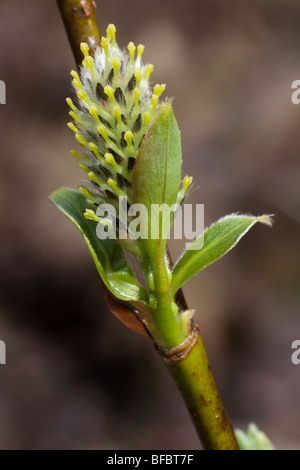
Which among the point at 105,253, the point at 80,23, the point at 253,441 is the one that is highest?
the point at 80,23

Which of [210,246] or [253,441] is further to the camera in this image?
[253,441]

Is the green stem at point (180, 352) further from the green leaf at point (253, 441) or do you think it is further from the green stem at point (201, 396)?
the green leaf at point (253, 441)

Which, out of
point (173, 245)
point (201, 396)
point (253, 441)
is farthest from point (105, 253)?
point (173, 245)

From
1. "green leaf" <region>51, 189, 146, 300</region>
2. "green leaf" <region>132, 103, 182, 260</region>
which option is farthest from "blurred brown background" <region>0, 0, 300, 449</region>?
"green leaf" <region>132, 103, 182, 260</region>

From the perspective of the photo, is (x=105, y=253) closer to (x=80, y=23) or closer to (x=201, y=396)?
(x=201, y=396)

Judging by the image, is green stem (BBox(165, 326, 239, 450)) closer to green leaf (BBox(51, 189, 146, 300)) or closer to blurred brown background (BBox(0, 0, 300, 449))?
green leaf (BBox(51, 189, 146, 300))
